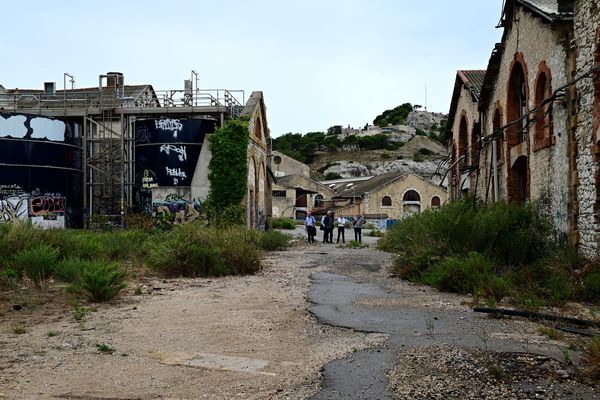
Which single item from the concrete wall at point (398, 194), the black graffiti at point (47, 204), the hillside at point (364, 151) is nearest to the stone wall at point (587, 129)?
the black graffiti at point (47, 204)

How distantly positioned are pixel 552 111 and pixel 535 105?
63.0 inches

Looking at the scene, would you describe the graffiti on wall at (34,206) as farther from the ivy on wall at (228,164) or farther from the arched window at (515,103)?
the arched window at (515,103)

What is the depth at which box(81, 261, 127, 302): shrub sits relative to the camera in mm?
9742

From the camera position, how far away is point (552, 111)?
41.7ft

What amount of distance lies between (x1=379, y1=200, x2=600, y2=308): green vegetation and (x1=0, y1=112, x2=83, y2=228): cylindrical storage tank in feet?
58.5

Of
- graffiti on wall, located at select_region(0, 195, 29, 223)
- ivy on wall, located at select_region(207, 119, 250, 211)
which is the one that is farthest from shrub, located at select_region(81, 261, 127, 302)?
graffiti on wall, located at select_region(0, 195, 29, 223)

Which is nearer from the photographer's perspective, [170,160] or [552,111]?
[552,111]

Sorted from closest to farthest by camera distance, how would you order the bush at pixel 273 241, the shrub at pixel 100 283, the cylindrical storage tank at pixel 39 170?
1. the shrub at pixel 100 283
2. the bush at pixel 273 241
3. the cylindrical storage tank at pixel 39 170

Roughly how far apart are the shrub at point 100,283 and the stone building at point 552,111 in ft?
29.2

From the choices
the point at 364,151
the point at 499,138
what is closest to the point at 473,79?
the point at 499,138

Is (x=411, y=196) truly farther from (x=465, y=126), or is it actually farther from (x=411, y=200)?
(x=465, y=126)

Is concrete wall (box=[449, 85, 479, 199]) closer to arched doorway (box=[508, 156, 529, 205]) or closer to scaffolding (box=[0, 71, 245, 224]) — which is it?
arched doorway (box=[508, 156, 529, 205])

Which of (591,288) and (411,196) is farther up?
(411,196)

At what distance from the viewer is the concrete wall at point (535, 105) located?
1223 centimetres
